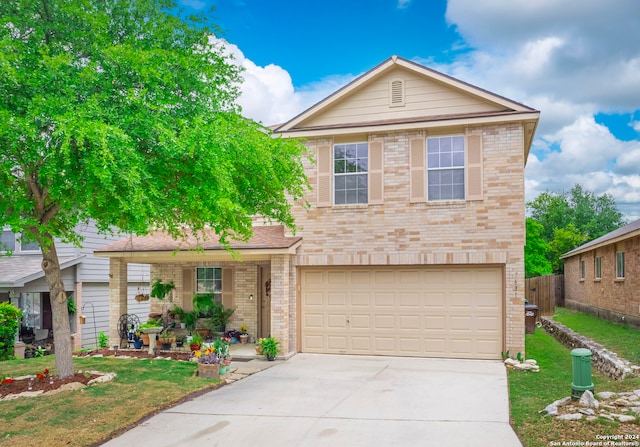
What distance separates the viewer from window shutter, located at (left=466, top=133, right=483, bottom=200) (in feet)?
44.1

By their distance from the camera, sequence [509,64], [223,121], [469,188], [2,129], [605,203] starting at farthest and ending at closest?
[605,203], [509,64], [469,188], [223,121], [2,129]

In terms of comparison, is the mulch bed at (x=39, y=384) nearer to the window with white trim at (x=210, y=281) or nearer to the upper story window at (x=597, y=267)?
the window with white trim at (x=210, y=281)

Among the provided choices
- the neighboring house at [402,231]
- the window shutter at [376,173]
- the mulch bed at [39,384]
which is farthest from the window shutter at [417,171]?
the mulch bed at [39,384]

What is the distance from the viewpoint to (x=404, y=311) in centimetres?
1417

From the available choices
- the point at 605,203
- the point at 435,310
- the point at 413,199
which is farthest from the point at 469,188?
the point at 605,203

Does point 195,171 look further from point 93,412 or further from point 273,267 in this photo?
point 273,267

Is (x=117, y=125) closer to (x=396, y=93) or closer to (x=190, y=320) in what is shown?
(x=396, y=93)

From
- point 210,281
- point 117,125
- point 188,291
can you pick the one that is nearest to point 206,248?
point 210,281

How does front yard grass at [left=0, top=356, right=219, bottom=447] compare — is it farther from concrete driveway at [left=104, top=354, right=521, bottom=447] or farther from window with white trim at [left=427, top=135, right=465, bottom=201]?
window with white trim at [left=427, top=135, right=465, bottom=201]

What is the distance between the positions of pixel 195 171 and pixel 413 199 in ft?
22.0

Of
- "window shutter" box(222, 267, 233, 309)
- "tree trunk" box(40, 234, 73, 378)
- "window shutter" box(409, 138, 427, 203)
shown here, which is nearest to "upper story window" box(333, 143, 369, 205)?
"window shutter" box(409, 138, 427, 203)

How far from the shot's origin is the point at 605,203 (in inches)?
2397

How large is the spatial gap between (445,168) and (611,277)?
1081cm

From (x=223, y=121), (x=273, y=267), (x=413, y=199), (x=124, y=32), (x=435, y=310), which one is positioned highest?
(x=124, y=32)
